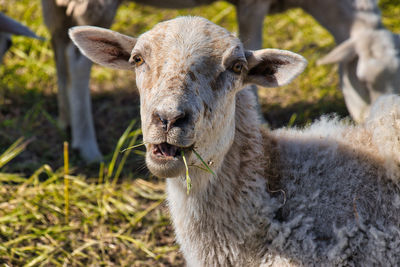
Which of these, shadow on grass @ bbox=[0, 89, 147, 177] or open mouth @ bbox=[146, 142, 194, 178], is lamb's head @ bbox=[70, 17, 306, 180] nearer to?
open mouth @ bbox=[146, 142, 194, 178]

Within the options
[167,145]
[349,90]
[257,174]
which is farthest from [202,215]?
[349,90]

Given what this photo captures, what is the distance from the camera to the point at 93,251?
365 cm

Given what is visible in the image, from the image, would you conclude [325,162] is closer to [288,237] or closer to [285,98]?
[288,237]

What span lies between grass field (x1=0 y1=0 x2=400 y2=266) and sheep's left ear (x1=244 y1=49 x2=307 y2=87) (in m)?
0.99

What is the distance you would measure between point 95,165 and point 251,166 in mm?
2497

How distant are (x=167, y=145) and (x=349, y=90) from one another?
10.4 feet

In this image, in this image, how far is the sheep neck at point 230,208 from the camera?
243 cm

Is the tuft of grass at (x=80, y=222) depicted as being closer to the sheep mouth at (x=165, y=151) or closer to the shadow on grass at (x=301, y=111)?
the sheep mouth at (x=165, y=151)

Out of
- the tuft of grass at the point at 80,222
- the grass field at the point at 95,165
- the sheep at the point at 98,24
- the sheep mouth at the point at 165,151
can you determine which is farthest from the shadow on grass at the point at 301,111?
the sheep mouth at the point at 165,151

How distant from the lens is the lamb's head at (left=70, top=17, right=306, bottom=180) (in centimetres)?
209

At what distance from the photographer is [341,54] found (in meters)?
4.59

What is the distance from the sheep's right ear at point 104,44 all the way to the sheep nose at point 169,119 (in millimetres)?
739

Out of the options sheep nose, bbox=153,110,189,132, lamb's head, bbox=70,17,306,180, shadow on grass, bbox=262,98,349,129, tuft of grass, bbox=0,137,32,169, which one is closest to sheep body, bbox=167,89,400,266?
lamb's head, bbox=70,17,306,180

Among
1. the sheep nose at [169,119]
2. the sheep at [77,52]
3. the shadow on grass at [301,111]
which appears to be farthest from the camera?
the shadow on grass at [301,111]
